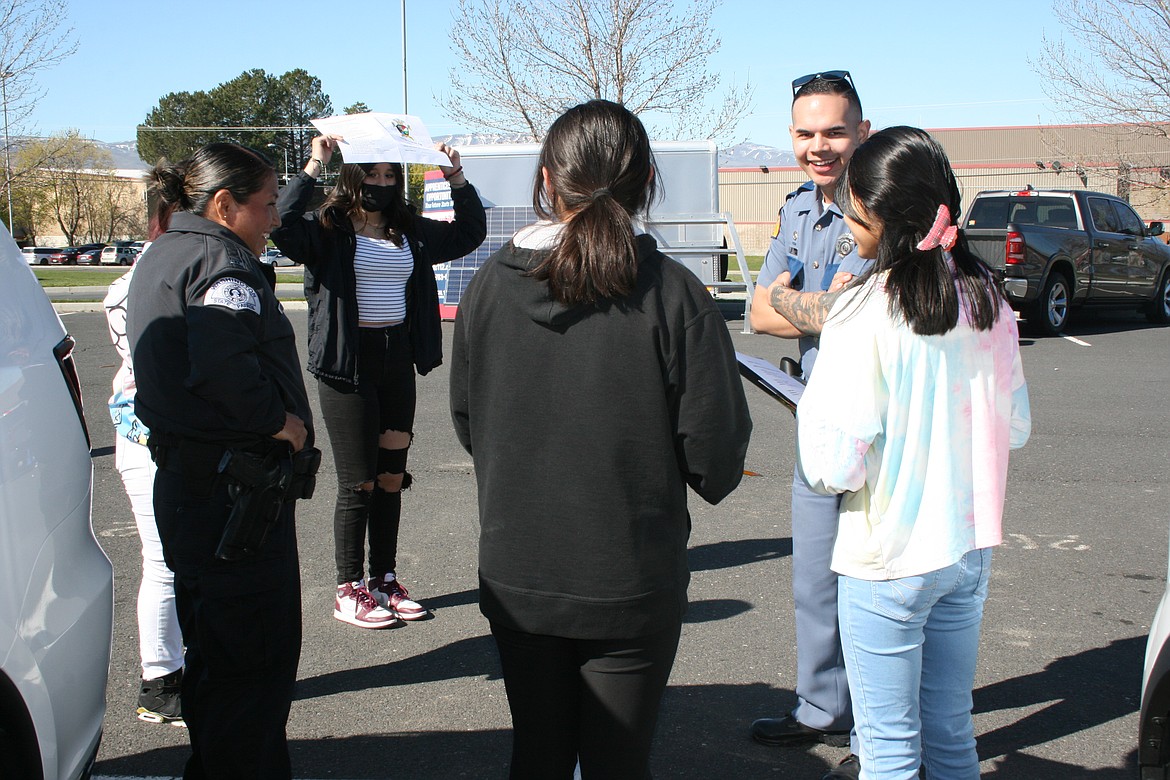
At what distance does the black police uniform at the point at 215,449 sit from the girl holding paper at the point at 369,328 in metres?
1.21

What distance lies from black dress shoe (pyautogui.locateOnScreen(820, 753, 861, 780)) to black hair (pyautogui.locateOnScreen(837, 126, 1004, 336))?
1472 mm

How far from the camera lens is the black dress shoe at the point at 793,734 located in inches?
126

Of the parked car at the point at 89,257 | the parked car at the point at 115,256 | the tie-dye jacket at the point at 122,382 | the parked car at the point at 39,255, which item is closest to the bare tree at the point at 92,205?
the parked car at the point at 39,255

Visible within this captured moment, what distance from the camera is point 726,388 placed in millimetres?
1949

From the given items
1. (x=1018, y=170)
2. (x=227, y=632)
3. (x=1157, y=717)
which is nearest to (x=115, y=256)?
(x=1018, y=170)

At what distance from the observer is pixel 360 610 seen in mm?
4191

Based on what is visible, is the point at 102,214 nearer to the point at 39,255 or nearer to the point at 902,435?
the point at 39,255

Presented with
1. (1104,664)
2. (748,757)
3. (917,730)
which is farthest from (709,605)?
(917,730)

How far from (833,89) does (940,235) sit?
4.39 ft

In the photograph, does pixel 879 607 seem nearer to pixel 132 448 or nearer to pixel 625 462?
pixel 625 462

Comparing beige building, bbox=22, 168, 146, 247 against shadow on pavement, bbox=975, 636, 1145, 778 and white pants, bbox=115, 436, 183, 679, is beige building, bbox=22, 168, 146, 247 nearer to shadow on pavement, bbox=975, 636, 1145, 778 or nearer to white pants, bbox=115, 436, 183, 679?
white pants, bbox=115, 436, 183, 679

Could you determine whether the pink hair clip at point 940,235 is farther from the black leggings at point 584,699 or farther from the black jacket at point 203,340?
the black jacket at point 203,340

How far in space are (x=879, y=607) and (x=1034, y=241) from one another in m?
12.6

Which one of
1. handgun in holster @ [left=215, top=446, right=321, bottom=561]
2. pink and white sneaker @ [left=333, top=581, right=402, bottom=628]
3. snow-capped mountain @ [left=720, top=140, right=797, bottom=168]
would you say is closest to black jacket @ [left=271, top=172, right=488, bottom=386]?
pink and white sneaker @ [left=333, top=581, right=402, bottom=628]
